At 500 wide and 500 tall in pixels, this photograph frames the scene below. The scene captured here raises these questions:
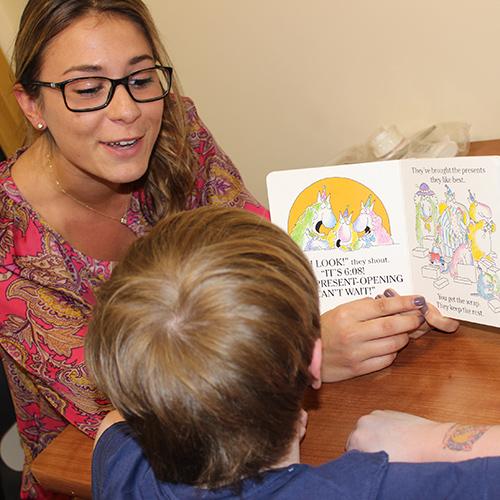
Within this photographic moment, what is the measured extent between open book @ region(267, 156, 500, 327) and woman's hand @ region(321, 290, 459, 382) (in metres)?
0.04

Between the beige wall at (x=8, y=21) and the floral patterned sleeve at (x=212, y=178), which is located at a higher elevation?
the beige wall at (x=8, y=21)

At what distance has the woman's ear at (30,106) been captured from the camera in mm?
1457

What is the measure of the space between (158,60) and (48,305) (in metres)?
0.54

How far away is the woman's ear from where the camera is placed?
4.78 ft

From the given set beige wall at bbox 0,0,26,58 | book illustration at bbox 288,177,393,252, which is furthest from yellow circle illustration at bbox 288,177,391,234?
beige wall at bbox 0,0,26,58

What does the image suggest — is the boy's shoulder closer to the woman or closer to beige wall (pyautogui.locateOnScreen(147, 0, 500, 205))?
the woman

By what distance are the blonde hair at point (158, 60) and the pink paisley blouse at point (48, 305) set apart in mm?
47

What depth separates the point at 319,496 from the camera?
82cm

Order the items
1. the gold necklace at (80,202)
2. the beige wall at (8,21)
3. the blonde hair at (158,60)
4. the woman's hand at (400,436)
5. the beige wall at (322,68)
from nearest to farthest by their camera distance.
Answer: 1. the woman's hand at (400,436)
2. the blonde hair at (158,60)
3. the gold necklace at (80,202)
4. the beige wall at (322,68)
5. the beige wall at (8,21)

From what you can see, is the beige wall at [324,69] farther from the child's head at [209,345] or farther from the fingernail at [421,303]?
the child's head at [209,345]

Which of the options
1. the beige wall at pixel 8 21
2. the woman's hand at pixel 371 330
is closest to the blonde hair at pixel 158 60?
the woman's hand at pixel 371 330

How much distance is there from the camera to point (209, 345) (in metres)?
0.78

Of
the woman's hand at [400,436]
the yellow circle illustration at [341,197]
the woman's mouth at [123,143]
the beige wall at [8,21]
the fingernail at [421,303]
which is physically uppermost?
the beige wall at [8,21]

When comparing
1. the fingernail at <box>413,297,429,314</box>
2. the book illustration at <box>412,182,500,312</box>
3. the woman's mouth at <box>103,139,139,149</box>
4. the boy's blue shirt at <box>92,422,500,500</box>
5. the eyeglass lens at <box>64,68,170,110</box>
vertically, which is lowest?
the boy's blue shirt at <box>92,422,500,500</box>
